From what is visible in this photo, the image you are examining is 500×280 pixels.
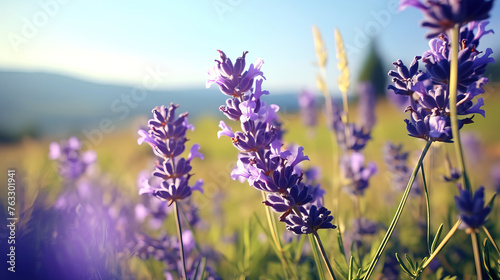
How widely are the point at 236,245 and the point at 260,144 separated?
1282mm

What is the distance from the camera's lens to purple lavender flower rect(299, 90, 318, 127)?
124 inches

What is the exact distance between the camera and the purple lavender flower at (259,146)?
0.82 metres

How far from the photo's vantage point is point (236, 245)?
6.56 feet

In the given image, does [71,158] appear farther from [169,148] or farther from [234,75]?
[234,75]

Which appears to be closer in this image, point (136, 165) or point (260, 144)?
point (260, 144)

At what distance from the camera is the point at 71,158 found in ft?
6.49

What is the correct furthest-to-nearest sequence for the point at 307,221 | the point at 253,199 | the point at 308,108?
the point at 253,199 → the point at 308,108 → the point at 307,221

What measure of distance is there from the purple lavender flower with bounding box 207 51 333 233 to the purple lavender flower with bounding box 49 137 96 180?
1.37 meters

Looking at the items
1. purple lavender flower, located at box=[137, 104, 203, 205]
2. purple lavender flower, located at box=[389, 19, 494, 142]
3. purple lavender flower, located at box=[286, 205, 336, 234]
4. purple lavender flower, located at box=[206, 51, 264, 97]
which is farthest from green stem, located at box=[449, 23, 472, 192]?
purple lavender flower, located at box=[137, 104, 203, 205]

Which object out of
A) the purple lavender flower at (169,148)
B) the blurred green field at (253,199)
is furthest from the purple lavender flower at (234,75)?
the blurred green field at (253,199)

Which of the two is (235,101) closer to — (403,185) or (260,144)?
(260,144)

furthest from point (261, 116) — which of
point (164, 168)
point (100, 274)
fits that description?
point (100, 274)

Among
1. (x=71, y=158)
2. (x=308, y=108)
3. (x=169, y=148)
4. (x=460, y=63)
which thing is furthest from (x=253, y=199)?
(x=460, y=63)

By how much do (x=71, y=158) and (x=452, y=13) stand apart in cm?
193
